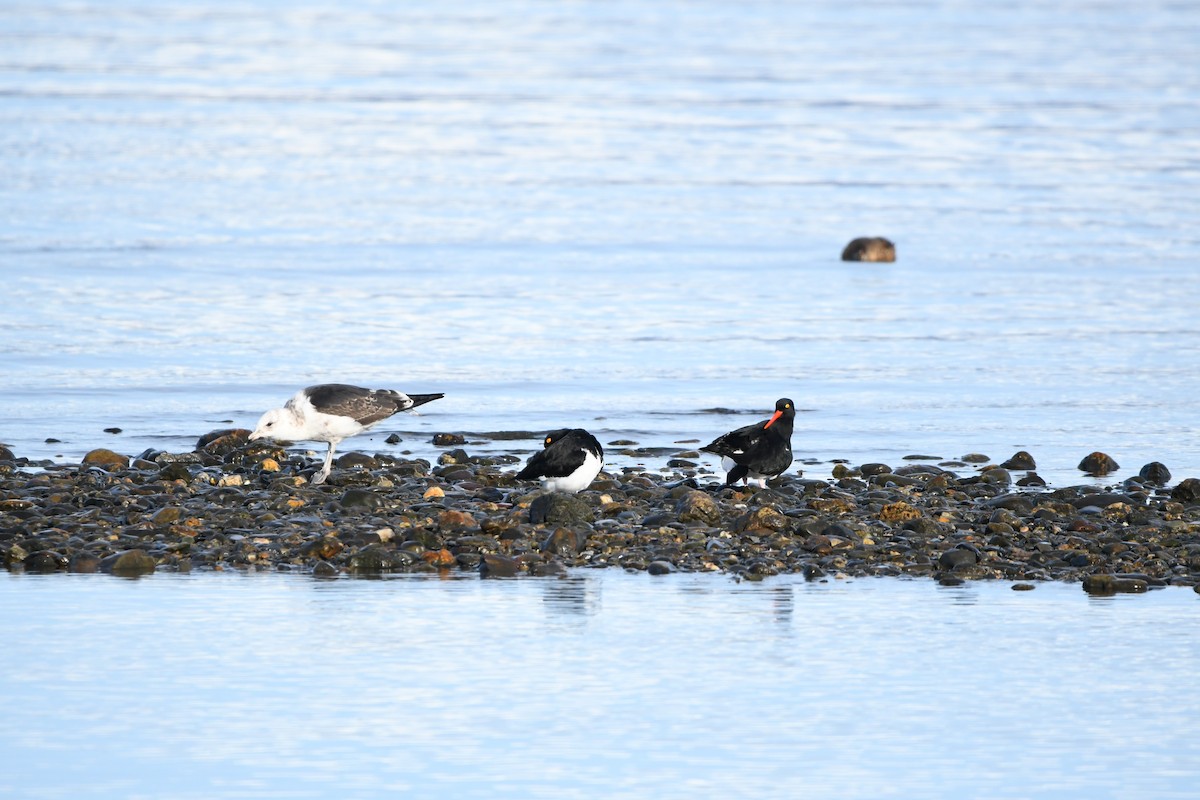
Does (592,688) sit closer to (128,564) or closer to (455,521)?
(455,521)

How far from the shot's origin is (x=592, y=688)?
9.29m

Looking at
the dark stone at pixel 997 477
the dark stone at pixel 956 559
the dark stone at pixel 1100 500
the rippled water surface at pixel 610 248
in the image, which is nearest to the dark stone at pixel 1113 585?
the dark stone at pixel 956 559

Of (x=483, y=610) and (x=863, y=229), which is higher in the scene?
(x=863, y=229)

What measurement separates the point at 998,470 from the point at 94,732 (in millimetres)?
8358

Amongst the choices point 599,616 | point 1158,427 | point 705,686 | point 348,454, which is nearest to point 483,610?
point 599,616

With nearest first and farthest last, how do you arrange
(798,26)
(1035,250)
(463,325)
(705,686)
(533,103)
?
(705,686), (463,325), (1035,250), (533,103), (798,26)

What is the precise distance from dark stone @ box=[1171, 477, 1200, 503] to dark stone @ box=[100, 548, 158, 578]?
24.2 feet

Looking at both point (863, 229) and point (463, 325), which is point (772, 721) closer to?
point (463, 325)

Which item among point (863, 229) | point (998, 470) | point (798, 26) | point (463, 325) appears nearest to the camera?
point (998, 470)

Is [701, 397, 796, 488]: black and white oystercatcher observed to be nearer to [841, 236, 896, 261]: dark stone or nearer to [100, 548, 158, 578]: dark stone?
[100, 548, 158, 578]: dark stone

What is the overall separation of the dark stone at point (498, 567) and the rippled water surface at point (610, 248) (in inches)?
201

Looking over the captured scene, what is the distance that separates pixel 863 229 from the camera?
32219mm

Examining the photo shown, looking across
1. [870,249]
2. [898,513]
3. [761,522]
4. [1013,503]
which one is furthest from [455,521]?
[870,249]

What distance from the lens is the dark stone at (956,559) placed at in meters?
11.7
